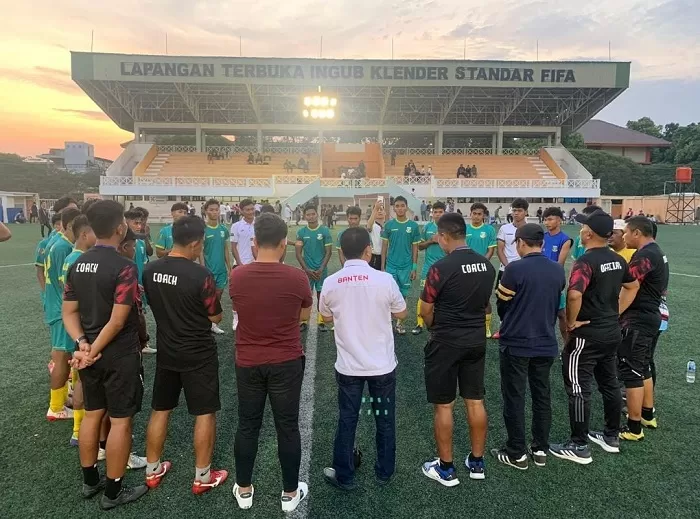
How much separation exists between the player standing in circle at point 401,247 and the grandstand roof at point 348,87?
93.8 ft

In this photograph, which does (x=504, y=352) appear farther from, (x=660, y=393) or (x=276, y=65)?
(x=276, y=65)

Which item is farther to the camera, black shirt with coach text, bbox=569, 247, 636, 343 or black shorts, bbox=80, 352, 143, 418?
black shirt with coach text, bbox=569, 247, 636, 343

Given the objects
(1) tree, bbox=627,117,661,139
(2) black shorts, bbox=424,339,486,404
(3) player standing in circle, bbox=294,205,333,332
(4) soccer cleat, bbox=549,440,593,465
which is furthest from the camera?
(1) tree, bbox=627,117,661,139

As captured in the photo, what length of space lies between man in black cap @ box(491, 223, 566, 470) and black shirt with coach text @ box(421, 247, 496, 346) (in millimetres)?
346

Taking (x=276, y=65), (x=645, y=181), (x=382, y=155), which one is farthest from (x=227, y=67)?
(x=645, y=181)

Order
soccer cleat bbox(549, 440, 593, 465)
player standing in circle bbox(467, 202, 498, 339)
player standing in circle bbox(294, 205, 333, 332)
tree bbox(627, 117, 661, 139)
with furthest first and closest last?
tree bbox(627, 117, 661, 139), player standing in circle bbox(294, 205, 333, 332), player standing in circle bbox(467, 202, 498, 339), soccer cleat bbox(549, 440, 593, 465)

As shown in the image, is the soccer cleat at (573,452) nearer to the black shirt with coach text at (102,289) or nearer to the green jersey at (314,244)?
the black shirt with coach text at (102,289)

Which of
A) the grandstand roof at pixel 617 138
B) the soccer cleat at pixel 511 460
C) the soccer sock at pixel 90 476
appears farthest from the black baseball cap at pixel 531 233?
the grandstand roof at pixel 617 138

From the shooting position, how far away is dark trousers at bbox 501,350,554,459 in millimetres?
A: 3281

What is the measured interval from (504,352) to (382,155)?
120 feet

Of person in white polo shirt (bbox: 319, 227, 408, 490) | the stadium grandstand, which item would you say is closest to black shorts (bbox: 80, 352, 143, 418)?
person in white polo shirt (bbox: 319, 227, 408, 490)

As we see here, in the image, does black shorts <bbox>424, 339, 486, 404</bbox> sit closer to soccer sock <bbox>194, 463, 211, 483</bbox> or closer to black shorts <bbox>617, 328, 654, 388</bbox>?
black shorts <bbox>617, 328, 654, 388</bbox>

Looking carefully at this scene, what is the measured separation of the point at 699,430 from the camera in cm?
392

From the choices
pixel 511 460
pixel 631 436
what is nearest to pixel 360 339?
pixel 511 460
